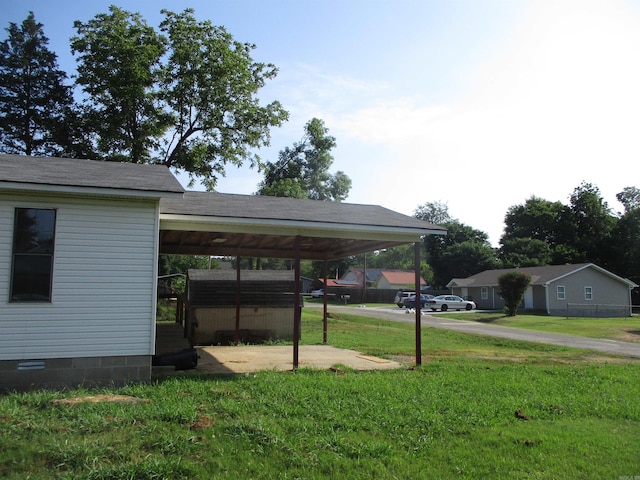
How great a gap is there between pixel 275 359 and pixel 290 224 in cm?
353

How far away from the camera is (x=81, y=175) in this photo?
851 cm

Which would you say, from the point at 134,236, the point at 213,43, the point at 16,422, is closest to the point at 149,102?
the point at 213,43

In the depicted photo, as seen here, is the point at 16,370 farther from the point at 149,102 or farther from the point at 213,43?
the point at 213,43

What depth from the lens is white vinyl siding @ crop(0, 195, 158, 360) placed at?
7.57 metres

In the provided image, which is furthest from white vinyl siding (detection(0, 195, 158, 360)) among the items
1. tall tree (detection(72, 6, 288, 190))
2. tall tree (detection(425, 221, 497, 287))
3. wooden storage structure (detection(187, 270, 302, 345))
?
tall tree (detection(425, 221, 497, 287))

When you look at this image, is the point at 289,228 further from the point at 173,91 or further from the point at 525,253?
the point at 525,253

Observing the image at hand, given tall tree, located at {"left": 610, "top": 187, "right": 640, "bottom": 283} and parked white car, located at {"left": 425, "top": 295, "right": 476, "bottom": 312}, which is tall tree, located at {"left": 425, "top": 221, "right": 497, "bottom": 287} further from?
parked white car, located at {"left": 425, "top": 295, "right": 476, "bottom": 312}

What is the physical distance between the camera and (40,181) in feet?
24.9

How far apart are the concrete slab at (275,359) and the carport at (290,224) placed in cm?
87

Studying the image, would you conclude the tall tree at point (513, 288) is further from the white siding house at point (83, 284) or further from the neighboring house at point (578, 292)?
the white siding house at point (83, 284)

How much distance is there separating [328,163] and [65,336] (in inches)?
1473

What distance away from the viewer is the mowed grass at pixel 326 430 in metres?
4.64

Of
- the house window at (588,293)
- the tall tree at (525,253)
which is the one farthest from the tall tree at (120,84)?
the tall tree at (525,253)

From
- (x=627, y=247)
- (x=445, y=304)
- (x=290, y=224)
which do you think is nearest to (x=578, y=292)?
(x=445, y=304)
